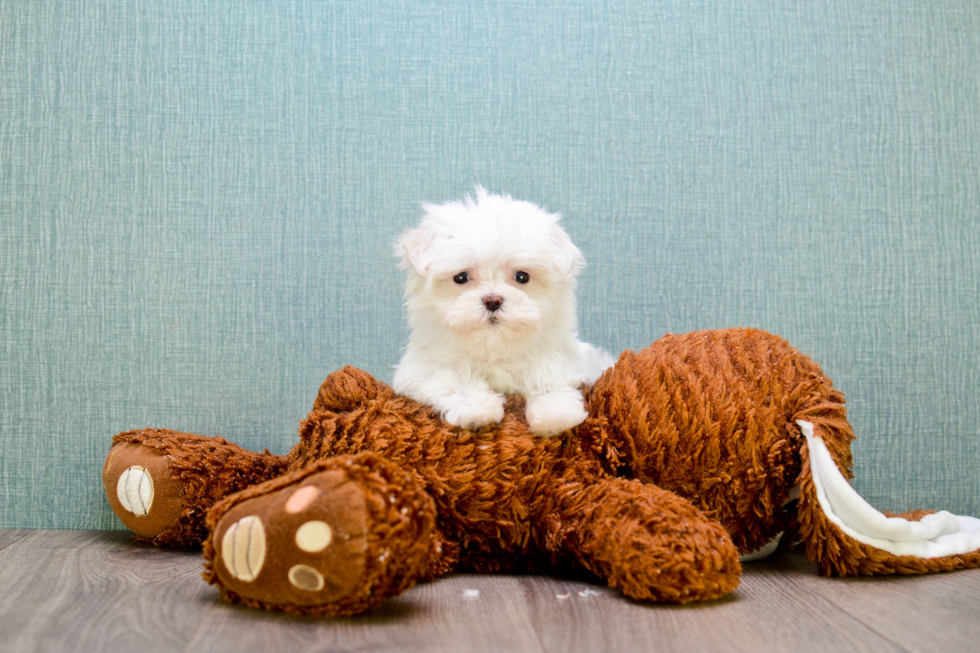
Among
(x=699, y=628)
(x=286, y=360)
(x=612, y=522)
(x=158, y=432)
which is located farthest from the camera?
(x=286, y=360)

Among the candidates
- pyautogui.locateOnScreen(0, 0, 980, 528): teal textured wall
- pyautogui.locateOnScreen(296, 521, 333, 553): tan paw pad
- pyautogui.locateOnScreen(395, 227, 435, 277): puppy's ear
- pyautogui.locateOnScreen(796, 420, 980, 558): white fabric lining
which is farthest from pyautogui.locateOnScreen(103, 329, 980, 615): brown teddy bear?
pyautogui.locateOnScreen(0, 0, 980, 528): teal textured wall

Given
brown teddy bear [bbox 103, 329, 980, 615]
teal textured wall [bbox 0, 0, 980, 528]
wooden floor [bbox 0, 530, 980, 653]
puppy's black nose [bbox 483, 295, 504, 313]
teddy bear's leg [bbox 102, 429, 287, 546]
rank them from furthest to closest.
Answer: teal textured wall [bbox 0, 0, 980, 528], teddy bear's leg [bbox 102, 429, 287, 546], puppy's black nose [bbox 483, 295, 504, 313], brown teddy bear [bbox 103, 329, 980, 615], wooden floor [bbox 0, 530, 980, 653]

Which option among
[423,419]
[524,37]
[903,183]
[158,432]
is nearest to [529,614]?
[423,419]

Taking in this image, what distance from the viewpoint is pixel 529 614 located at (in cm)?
105

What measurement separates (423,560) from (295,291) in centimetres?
85

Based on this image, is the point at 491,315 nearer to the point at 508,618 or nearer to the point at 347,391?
the point at 347,391

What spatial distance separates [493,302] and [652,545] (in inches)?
17.7

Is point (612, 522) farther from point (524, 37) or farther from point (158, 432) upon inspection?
point (524, 37)

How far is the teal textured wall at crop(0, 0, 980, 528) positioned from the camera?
167 centimetres

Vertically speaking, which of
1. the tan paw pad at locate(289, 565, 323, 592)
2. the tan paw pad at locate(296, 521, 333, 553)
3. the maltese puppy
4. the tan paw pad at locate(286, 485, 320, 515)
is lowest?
the tan paw pad at locate(289, 565, 323, 592)

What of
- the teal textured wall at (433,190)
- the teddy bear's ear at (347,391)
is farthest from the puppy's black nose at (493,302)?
the teal textured wall at (433,190)

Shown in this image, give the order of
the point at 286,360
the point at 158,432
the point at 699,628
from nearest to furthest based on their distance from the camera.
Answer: the point at 699,628 → the point at 158,432 → the point at 286,360

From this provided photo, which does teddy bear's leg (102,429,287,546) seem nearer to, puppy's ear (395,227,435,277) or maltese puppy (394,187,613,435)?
maltese puppy (394,187,613,435)

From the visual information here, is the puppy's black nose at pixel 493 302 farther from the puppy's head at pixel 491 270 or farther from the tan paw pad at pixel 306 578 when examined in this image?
the tan paw pad at pixel 306 578
